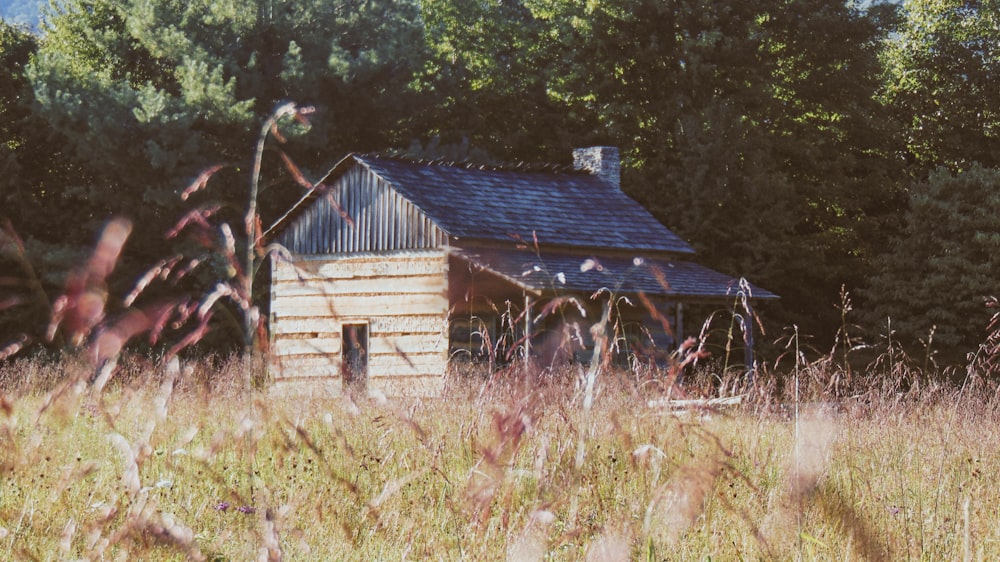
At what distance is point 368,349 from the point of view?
21.2m

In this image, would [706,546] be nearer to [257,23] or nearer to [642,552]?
[642,552]

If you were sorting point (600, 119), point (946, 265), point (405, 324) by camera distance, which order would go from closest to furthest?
1. point (405, 324)
2. point (946, 265)
3. point (600, 119)

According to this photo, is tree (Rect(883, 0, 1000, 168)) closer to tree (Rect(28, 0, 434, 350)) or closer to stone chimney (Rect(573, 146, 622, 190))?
stone chimney (Rect(573, 146, 622, 190))

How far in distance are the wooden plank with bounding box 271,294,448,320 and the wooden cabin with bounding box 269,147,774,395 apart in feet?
0.08

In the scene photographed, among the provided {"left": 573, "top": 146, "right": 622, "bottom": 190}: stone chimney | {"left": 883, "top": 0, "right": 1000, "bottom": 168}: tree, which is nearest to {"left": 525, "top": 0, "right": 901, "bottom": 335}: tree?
{"left": 883, "top": 0, "right": 1000, "bottom": 168}: tree

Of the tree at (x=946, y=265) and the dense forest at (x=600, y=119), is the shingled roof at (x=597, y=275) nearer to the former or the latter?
the dense forest at (x=600, y=119)

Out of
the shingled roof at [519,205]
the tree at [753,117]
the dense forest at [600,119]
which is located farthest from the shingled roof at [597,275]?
the tree at [753,117]

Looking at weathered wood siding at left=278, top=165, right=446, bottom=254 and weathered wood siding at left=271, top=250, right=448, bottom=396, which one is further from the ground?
weathered wood siding at left=278, top=165, right=446, bottom=254

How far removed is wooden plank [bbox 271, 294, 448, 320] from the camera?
68.2ft

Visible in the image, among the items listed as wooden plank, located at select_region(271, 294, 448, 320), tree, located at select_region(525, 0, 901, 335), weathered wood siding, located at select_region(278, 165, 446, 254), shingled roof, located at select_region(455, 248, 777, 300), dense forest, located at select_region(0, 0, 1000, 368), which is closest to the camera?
shingled roof, located at select_region(455, 248, 777, 300)

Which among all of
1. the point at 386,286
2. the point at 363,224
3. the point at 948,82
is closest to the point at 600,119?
the point at 948,82

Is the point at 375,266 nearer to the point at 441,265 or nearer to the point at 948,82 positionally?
the point at 441,265

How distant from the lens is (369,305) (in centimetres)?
2161

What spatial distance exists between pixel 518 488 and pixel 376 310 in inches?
638
